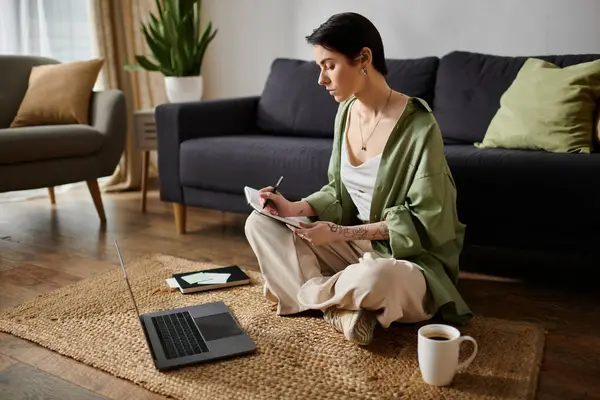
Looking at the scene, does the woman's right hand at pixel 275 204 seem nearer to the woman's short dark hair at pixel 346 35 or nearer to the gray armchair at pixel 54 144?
the woman's short dark hair at pixel 346 35

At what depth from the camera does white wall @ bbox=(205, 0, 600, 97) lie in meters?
2.73

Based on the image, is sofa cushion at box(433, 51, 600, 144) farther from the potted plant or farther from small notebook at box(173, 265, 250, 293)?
the potted plant

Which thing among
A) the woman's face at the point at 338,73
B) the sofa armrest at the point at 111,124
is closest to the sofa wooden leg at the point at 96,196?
the sofa armrest at the point at 111,124

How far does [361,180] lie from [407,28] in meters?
1.54

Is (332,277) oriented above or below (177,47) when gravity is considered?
below

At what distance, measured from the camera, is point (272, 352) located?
63.1 inches

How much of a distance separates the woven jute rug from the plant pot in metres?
1.50

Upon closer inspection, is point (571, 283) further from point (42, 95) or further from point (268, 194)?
point (42, 95)

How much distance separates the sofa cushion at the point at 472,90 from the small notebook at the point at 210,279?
3.33 ft

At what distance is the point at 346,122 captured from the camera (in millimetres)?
1898

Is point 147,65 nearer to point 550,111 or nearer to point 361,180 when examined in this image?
point 361,180

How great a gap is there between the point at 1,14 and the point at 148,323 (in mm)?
2416

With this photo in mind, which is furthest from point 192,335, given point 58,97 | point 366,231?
point 58,97

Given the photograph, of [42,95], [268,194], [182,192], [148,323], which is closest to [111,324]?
[148,323]
